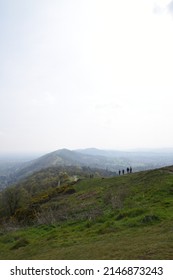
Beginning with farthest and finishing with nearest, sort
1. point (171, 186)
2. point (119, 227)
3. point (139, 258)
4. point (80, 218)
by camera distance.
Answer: point (171, 186) < point (80, 218) < point (119, 227) < point (139, 258)

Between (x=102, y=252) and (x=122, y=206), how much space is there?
16181 millimetres

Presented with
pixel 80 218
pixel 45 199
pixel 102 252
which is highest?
pixel 102 252

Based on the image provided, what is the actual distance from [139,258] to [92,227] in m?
12.6

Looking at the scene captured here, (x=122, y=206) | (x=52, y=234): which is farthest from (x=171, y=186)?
(x=52, y=234)

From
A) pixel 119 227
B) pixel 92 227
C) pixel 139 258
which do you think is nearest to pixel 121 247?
pixel 139 258

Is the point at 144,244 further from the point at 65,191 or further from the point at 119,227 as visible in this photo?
the point at 65,191

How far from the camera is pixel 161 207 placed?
26.2 m

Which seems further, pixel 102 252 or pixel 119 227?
pixel 119 227
